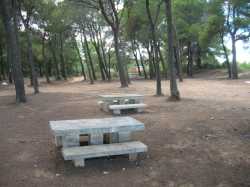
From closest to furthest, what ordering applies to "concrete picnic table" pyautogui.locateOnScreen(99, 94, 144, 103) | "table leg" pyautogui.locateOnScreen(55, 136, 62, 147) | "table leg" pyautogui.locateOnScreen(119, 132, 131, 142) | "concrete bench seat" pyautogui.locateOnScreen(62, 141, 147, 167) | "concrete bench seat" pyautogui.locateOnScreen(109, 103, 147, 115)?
"concrete bench seat" pyautogui.locateOnScreen(62, 141, 147, 167) → "table leg" pyautogui.locateOnScreen(119, 132, 131, 142) → "table leg" pyautogui.locateOnScreen(55, 136, 62, 147) → "concrete bench seat" pyautogui.locateOnScreen(109, 103, 147, 115) → "concrete picnic table" pyautogui.locateOnScreen(99, 94, 144, 103)

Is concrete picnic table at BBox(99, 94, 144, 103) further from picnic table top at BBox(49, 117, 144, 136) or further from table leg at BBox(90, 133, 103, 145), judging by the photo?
table leg at BBox(90, 133, 103, 145)

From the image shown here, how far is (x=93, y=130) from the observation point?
14.8 feet

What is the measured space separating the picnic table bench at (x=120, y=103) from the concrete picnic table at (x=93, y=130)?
3.32m

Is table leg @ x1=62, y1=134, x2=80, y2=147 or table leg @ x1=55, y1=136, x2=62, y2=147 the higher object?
table leg @ x1=62, y1=134, x2=80, y2=147

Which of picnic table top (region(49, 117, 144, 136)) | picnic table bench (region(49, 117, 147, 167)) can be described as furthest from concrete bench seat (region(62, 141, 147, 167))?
picnic table top (region(49, 117, 144, 136))

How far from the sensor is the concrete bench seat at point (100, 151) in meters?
4.16

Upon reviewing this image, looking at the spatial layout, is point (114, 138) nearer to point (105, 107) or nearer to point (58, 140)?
point (58, 140)

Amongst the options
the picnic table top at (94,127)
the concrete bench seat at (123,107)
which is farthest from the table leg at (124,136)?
the concrete bench seat at (123,107)

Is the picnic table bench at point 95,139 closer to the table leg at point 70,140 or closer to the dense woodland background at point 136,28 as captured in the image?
the table leg at point 70,140

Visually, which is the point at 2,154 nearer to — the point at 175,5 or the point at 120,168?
the point at 120,168

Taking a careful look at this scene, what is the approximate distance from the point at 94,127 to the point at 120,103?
4510mm

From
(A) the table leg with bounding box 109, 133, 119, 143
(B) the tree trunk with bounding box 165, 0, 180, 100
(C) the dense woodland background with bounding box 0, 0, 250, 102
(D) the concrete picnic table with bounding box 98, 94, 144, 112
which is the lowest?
(A) the table leg with bounding box 109, 133, 119, 143

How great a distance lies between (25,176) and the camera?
3.97m

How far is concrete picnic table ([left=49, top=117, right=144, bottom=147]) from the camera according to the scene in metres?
4.44
